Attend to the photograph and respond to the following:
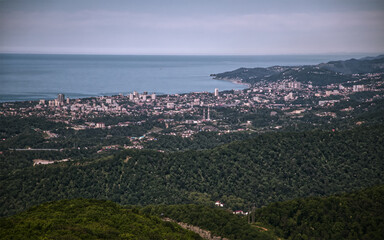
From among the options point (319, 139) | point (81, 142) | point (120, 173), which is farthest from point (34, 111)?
point (319, 139)

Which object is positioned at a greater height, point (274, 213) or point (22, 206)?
point (274, 213)

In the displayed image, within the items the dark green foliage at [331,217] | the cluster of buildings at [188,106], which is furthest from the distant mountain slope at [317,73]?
the dark green foliage at [331,217]

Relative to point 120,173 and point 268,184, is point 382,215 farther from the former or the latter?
point 120,173

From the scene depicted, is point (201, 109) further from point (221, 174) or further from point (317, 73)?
point (317, 73)

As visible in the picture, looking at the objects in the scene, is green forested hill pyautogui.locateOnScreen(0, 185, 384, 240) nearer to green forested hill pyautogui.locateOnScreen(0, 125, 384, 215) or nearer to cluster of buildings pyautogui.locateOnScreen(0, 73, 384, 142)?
green forested hill pyautogui.locateOnScreen(0, 125, 384, 215)

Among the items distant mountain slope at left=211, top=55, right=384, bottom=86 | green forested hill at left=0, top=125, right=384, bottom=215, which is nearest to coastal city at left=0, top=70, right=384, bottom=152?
distant mountain slope at left=211, top=55, right=384, bottom=86

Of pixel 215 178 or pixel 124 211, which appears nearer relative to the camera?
pixel 124 211
